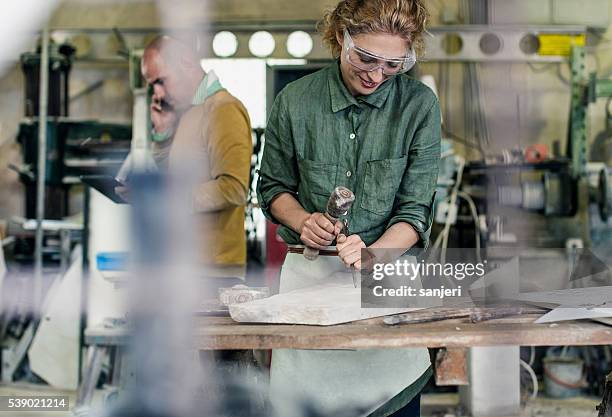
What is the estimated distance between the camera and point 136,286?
0.99 meters

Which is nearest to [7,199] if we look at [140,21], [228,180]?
[140,21]

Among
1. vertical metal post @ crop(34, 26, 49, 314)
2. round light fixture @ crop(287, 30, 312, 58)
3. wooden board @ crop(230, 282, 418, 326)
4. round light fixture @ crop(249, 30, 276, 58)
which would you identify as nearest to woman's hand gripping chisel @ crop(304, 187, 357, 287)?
wooden board @ crop(230, 282, 418, 326)

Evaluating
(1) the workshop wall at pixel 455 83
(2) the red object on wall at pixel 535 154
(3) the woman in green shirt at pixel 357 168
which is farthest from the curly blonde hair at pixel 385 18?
(1) the workshop wall at pixel 455 83

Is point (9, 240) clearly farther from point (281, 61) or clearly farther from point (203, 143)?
point (203, 143)

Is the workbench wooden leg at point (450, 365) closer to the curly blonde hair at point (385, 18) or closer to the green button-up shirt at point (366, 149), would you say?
the green button-up shirt at point (366, 149)

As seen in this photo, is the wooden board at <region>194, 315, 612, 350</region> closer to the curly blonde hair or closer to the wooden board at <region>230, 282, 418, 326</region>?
the wooden board at <region>230, 282, 418, 326</region>

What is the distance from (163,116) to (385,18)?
32.6 inches

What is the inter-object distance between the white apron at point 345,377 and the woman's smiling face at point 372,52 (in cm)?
49

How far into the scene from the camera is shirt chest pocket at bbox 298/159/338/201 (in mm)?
1546

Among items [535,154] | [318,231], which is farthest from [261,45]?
[318,231]

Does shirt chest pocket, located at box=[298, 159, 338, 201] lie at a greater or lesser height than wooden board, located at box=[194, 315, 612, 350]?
greater

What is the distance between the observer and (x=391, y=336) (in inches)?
43.4

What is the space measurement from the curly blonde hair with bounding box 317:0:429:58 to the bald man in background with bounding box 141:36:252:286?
38 cm

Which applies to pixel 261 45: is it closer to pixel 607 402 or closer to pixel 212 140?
pixel 212 140
